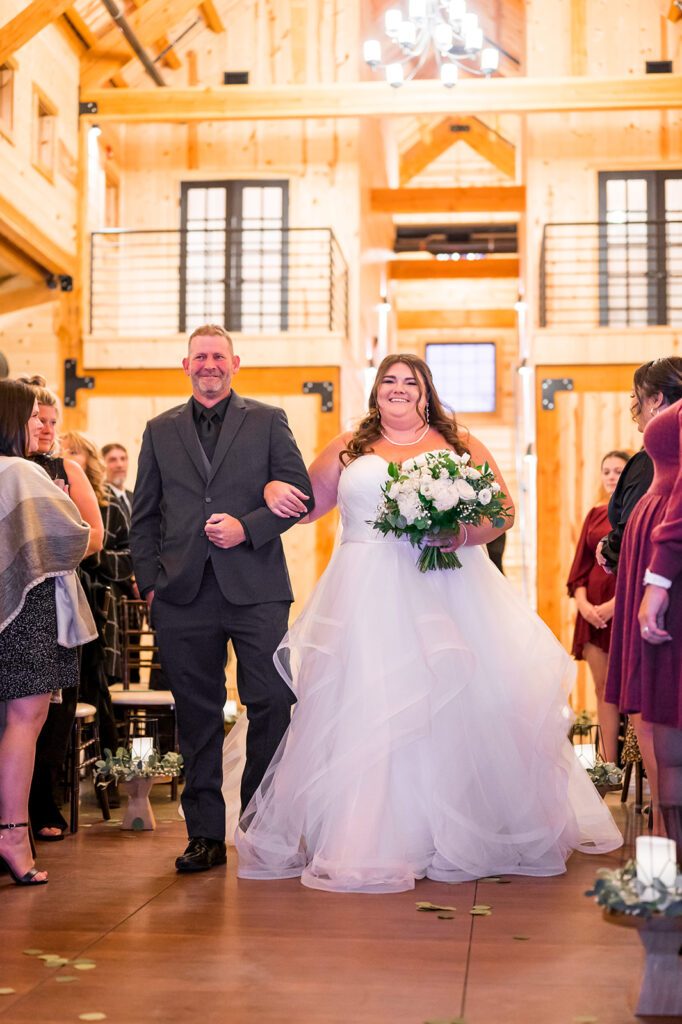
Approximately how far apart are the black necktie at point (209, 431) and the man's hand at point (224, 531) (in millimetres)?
324

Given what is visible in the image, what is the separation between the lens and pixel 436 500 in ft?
12.7

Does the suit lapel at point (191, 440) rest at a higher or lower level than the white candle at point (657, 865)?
higher

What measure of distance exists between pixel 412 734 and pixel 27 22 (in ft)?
24.8

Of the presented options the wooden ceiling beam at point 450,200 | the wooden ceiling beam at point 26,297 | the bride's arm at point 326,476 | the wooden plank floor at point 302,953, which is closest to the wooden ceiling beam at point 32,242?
the wooden ceiling beam at point 26,297

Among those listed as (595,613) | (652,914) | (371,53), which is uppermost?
(371,53)

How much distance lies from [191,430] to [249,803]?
129cm

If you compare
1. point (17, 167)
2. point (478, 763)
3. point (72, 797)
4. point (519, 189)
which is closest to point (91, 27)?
point (17, 167)

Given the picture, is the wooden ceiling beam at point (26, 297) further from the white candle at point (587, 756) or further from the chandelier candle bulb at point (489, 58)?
the white candle at point (587, 756)

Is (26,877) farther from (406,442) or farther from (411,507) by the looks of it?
(406,442)

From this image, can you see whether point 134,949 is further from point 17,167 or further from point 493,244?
point 493,244

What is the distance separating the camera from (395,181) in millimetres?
17719

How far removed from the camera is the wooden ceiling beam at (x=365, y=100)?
11516 millimetres

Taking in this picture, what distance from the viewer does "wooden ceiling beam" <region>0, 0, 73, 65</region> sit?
29.8 ft

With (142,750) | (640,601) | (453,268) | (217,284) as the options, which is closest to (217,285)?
(217,284)
